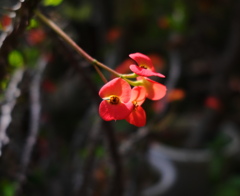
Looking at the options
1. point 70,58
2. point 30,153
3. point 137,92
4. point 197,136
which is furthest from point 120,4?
point 137,92

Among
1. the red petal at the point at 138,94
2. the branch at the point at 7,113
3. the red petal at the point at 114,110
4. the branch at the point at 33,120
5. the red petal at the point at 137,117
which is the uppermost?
the red petal at the point at 114,110

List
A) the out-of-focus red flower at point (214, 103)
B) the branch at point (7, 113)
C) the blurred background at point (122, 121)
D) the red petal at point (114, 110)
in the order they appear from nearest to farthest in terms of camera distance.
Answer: the red petal at point (114, 110) < the branch at point (7, 113) < the blurred background at point (122, 121) < the out-of-focus red flower at point (214, 103)

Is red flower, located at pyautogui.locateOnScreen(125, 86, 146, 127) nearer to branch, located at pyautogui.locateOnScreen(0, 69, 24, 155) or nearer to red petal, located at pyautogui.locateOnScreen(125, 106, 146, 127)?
red petal, located at pyautogui.locateOnScreen(125, 106, 146, 127)

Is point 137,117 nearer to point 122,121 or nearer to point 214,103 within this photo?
point 122,121

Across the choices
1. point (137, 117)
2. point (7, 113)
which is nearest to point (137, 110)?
point (137, 117)

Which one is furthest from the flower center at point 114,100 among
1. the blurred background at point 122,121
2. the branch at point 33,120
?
the branch at point 33,120

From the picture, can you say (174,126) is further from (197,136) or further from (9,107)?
(9,107)

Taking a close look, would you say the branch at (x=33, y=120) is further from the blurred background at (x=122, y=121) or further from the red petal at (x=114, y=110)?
the red petal at (x=114, y=110)

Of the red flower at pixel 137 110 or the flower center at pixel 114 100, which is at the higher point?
the flower center at pixel 114 100
